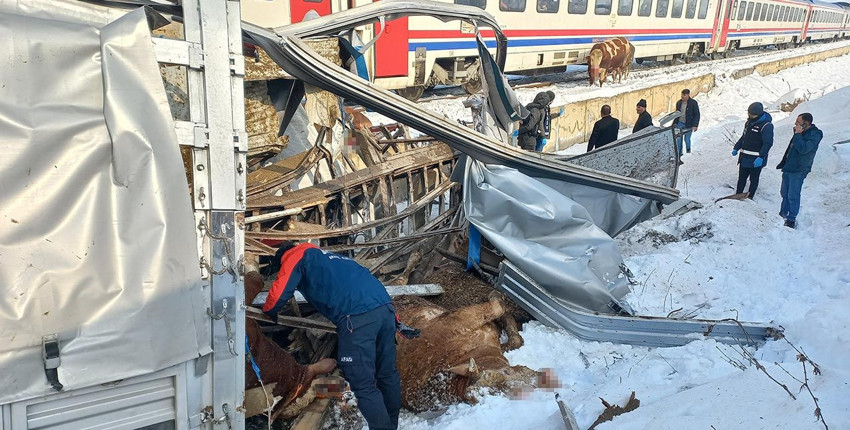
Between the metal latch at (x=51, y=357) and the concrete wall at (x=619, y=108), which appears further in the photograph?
the concrete wall at (x=619, y=108)

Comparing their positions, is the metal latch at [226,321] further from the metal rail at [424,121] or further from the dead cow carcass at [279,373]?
the metal rail at [424,121]

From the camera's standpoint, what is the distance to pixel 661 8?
19.5 m

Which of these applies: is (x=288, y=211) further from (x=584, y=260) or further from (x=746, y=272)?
(x=746, y=272)

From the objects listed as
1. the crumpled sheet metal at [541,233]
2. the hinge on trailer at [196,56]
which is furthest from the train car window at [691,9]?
the hinge on trailer at [196,56]

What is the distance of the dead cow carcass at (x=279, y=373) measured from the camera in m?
3.06

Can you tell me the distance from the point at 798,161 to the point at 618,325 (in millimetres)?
3963

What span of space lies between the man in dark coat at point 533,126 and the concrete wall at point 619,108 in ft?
6.91

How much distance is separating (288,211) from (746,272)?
4.35 m

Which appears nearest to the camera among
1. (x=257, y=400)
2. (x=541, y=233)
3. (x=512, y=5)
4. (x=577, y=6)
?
(x=257, y=400)

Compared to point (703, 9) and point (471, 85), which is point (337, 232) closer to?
point (471, 85)

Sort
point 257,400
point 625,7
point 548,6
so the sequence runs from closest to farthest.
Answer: point 257,400, point 548,6, point 625,7

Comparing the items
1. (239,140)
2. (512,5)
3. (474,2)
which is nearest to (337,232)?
(239,140)

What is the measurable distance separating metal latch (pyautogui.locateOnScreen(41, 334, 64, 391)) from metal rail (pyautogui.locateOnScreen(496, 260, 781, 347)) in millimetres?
2962

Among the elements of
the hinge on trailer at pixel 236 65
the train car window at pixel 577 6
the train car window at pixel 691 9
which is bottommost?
the hinge on trailer at pixel 236 65
